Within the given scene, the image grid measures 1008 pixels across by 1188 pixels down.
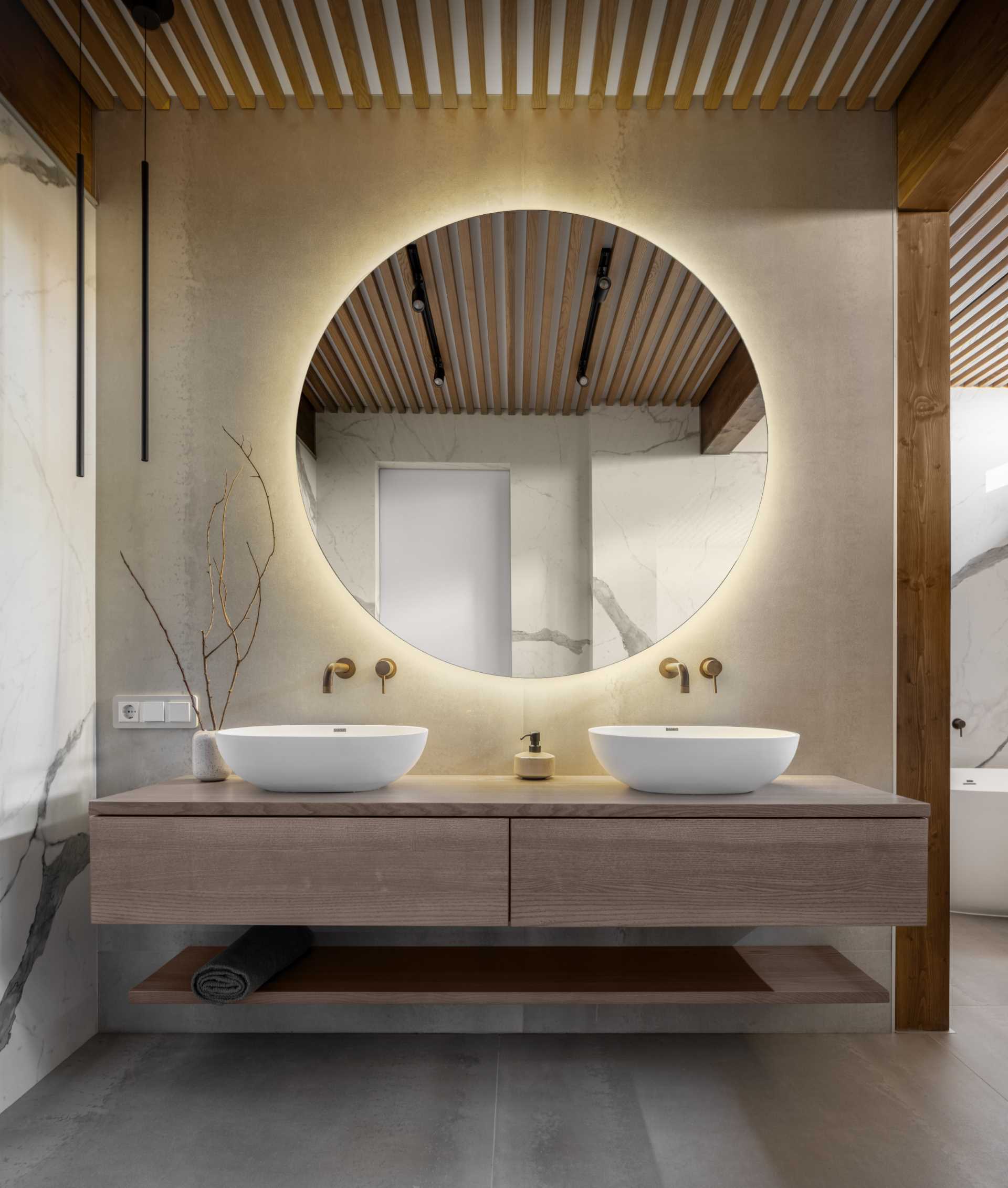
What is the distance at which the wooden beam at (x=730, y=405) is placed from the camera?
2369 millimetres

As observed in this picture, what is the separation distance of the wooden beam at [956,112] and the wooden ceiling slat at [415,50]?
3.88 feet

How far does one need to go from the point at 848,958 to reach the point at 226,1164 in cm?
165

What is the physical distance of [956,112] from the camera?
2061mm

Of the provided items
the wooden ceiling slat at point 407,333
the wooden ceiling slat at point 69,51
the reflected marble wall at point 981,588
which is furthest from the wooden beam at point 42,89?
the reflected marble wall at point 981,588

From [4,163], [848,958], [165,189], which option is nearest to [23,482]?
[4,163]

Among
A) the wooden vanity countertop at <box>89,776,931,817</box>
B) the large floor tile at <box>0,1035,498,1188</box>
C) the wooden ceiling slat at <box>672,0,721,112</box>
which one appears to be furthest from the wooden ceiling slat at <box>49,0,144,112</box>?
the large floor tile at <box>0,1035,498,1188</box>

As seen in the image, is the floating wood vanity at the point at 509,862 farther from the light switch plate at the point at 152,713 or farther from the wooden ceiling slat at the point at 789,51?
the wooden ceiling slat at the point at 789,51

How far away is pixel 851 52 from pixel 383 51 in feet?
3.98

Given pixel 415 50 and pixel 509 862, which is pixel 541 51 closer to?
pixel 415 50

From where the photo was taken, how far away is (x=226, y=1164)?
67.5 inches

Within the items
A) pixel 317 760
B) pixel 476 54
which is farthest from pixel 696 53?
pixel 317 760

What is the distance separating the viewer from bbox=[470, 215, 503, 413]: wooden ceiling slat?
2375mm

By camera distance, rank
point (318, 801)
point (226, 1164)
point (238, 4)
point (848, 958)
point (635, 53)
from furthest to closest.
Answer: point (848, 958), point (635, 53), point (238, 4), point (318, 801), point (226, 1164)

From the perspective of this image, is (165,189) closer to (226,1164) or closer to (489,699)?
(489,699)
